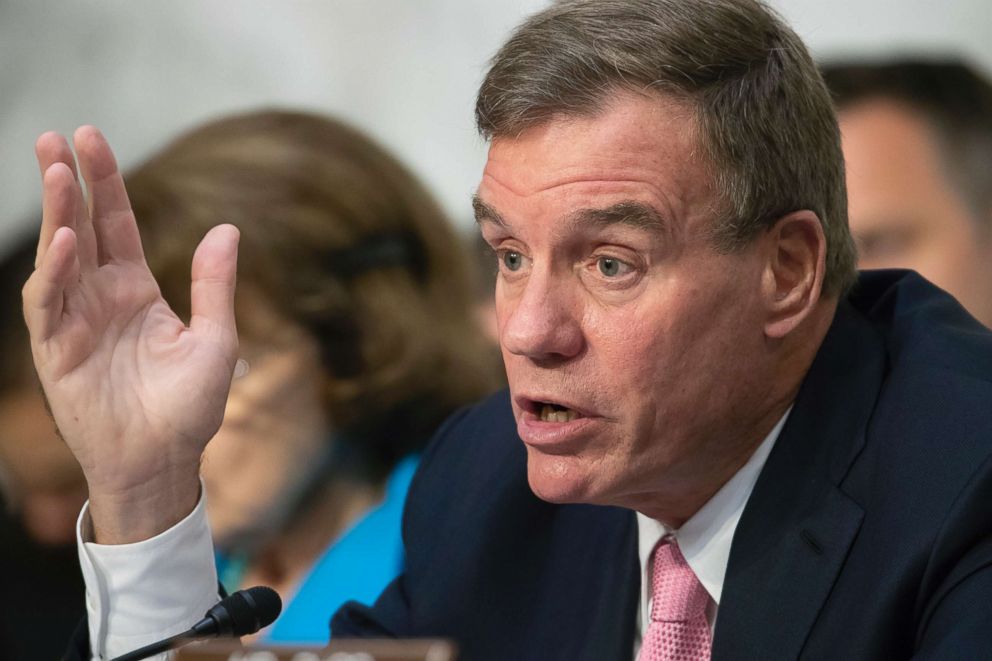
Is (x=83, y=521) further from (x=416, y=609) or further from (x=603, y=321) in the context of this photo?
(x=603, y=321)

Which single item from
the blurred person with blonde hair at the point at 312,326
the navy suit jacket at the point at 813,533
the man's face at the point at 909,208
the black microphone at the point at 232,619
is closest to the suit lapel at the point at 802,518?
the navy suit jacket at the point at 813,533

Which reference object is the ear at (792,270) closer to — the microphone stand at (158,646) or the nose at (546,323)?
the nose at (546,323)

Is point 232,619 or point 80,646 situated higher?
point 232,619

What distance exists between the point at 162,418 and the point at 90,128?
409mm

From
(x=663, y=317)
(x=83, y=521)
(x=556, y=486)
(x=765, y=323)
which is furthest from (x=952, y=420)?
(x=83, y=521)

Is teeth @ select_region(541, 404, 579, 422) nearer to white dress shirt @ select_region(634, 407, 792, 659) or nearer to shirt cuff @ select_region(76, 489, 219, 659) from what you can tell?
white dress shirt @ select_region(634, 407, 792, 659)

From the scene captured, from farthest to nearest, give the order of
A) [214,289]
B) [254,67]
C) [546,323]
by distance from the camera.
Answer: [254,67], [214,289], [546,323]

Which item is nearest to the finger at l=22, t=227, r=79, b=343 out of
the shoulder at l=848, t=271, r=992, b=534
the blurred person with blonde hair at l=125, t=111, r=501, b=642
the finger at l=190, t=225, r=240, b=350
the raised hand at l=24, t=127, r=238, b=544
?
the raised hand at l=24, t=127, r=238, b=544

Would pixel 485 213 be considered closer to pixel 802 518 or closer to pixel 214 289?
pixel 214 289

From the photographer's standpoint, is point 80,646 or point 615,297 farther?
point 80,646

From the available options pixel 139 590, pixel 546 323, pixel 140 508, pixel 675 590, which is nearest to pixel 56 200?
pixel 140 508

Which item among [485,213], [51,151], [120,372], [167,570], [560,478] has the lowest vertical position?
[167,570]

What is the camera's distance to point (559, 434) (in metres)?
1.61

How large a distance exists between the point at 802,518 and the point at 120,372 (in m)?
0.96
